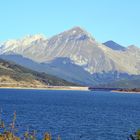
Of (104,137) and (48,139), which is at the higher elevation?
(48,139)

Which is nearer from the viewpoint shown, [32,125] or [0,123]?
[0,123]

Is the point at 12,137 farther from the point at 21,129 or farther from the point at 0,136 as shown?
the point at 21,129

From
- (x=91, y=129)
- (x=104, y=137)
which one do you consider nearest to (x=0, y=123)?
(x=104, y=137)

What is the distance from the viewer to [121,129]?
9800cm

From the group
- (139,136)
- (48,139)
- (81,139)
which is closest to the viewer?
(48,139)

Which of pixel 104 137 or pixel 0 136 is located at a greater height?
pixel 0 136

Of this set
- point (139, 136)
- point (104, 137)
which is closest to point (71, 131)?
point (104, 137)

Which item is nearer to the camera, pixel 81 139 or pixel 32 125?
pixel 81 139

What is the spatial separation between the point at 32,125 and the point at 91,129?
1167 centimetres

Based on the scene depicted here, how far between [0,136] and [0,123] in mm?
726

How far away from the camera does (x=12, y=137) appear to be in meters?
22.9

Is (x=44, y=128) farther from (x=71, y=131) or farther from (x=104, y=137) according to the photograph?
(x=104, y=137)

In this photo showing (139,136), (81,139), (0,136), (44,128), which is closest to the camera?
(0,136)

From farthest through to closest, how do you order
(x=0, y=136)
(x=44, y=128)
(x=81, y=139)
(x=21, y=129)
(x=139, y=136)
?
(x=44, y=128), (x=21, y=129), (x=81, y=139), (x=139, y=136), (x=0, y=136)
